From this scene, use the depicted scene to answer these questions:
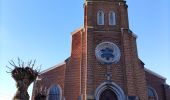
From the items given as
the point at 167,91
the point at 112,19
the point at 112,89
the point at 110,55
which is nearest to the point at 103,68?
the point at 110,55

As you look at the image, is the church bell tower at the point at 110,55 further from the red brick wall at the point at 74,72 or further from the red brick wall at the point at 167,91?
the red brick wall at the point at 167,91

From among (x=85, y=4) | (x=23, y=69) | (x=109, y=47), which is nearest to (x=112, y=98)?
(x=109, y=47)

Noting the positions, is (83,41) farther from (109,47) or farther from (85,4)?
(85,4)

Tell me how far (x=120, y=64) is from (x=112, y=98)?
332 centimetres

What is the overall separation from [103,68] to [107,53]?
6.04ft

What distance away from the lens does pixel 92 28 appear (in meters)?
28.0

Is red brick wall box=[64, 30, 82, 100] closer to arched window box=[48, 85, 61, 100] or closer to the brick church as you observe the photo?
the brick church

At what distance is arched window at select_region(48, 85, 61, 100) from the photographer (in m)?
26.4

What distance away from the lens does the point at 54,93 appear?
26.6 metres

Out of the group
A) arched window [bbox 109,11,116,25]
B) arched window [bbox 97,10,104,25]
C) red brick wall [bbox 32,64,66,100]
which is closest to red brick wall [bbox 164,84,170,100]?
arched window [bbox 109,11,116,25]

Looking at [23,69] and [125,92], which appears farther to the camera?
[125,92]

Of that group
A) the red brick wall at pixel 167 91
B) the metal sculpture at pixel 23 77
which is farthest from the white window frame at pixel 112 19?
the metal sculpture at pixel 23 77

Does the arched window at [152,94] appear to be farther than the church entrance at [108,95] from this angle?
Yes

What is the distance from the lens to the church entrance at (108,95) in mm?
25734
